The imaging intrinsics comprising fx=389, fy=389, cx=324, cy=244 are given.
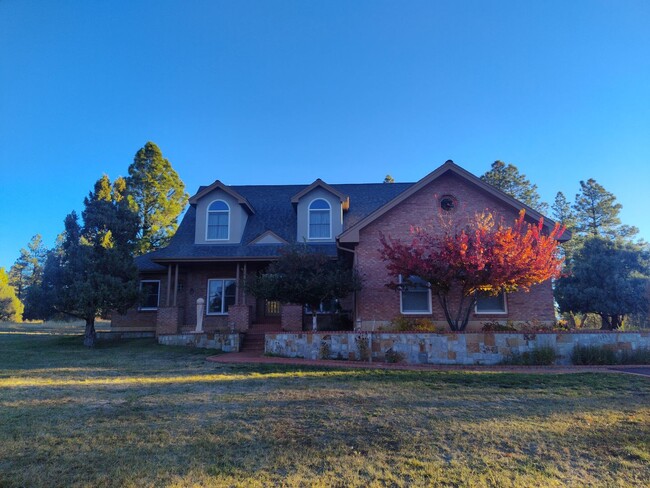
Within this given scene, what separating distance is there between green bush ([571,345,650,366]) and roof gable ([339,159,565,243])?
530cm

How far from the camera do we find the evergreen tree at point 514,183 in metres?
36.3

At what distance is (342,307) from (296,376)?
342 inches

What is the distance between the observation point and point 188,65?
15.7m

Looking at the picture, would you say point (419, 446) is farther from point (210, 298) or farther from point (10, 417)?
point (210, 298)

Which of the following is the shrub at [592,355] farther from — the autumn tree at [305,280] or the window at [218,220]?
the window at [218,220]

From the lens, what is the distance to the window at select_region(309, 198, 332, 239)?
1892cm

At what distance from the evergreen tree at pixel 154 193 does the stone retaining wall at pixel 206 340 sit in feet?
40.9

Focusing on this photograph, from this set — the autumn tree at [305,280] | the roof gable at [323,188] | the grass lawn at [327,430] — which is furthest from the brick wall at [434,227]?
the grass lawn at [327,430]

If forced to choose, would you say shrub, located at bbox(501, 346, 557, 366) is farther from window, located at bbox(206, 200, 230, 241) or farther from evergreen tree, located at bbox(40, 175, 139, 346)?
evergreen tree, located at bbox(40, 175, 139, 346)

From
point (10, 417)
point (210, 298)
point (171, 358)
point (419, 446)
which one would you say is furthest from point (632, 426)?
point (210, 298)

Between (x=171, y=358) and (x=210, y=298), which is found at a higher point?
(x=210, y=298)

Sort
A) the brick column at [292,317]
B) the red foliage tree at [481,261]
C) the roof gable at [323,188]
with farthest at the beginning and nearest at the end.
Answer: the roof gable at [323,188] < the brick column at [292,317] < the red foliage tree at [481,261]

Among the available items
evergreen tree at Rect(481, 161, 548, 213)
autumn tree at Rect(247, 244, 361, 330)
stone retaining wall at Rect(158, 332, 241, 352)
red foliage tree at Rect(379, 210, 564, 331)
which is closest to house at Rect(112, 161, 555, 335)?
stone retaining wall at Rect(158, 332, 241, 352)

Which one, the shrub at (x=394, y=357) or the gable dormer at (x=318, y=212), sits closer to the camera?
the shrub at (x=394, y=357)
